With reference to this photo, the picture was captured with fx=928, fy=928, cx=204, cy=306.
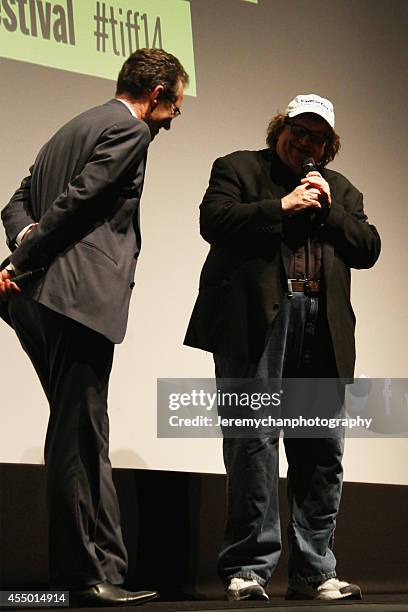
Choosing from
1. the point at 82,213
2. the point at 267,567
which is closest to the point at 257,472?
the point at 267,567

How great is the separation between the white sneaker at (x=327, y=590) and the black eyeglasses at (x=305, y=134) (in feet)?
3.45

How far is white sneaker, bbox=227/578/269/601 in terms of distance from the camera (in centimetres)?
200

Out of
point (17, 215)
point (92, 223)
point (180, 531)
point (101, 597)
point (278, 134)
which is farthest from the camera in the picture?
point (180, 531)

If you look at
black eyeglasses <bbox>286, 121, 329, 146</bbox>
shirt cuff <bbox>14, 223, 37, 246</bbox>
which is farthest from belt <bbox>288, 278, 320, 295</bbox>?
shirt cuff <bbox>14, 223, 37, 246</bbox>

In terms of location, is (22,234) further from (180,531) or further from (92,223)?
(180,531)

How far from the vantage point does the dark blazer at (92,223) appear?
1.90 m

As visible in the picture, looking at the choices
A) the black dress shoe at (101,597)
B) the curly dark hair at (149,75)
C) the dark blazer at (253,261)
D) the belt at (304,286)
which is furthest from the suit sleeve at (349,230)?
the black dress shoe at (101,597)

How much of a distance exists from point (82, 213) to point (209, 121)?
1361mm

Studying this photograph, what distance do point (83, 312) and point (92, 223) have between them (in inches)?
7.9

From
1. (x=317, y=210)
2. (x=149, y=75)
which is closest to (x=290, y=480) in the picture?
(x=317, y=210)

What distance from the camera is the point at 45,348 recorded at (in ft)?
6.37

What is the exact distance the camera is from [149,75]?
2094 millimetres

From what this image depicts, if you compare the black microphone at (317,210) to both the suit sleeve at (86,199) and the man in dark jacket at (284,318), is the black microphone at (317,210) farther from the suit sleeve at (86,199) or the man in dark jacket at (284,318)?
the suit sleeve at (86,199)

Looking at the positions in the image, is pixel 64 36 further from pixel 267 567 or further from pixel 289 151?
pixel 267 567
